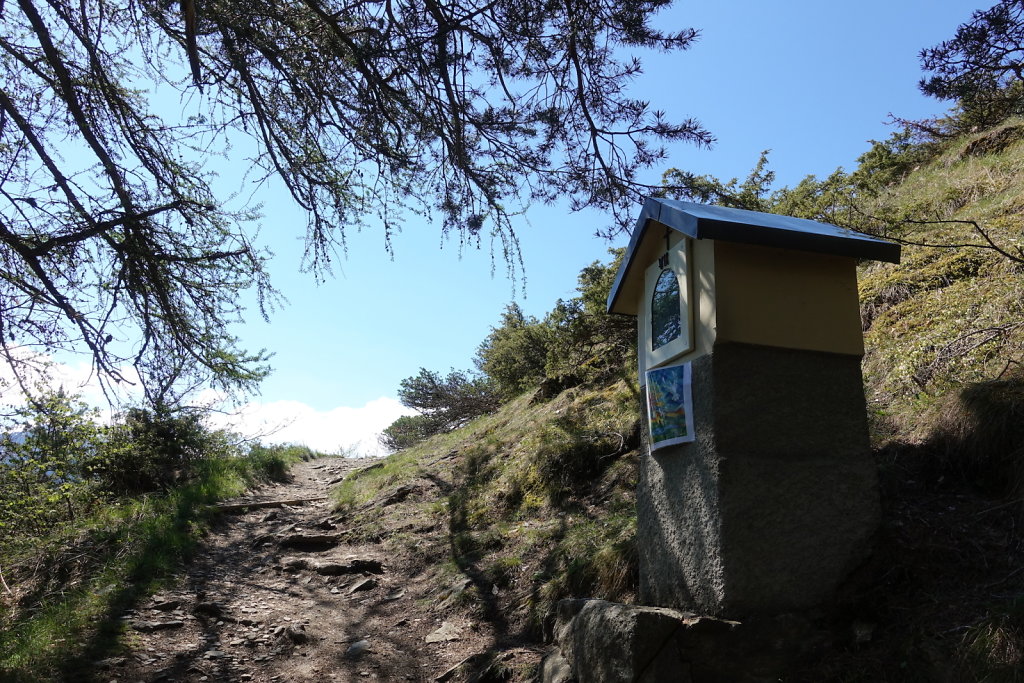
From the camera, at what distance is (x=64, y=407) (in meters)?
8.02

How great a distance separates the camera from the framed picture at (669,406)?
3.70 m

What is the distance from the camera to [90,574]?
646 cm

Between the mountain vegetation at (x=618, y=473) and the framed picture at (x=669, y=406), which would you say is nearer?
the mountain vegetation at (x=618, y=473)

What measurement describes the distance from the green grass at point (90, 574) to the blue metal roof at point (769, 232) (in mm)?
5296

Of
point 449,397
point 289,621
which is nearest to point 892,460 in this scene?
point 289,621

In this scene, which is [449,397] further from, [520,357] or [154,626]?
[154,626]

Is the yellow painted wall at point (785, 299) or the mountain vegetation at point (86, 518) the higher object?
the yellow painted wall at point (785, 299)

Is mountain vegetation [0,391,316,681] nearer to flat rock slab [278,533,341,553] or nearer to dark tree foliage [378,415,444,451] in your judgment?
flat rock slab [278,533,341,553]

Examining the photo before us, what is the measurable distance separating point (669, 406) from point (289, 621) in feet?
14.4

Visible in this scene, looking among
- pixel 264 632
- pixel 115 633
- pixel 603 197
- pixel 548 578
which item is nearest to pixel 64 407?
pixel 115 633

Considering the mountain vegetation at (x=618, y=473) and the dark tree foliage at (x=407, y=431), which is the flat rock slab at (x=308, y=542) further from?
the dark tree foliage at (x=407, y=431)

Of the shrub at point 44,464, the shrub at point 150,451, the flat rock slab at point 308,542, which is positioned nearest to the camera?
the shrub at point 44,464

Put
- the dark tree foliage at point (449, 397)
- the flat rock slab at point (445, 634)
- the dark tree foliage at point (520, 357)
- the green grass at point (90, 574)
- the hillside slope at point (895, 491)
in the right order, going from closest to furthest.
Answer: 1. the hillside slope at point (895, 491)
2. the green grass at point (90, 574)
3. the flat rock slab at point (445, 634)
4. the dark tree foliage at point (520, 357)
5. the dark tree foliage at point (449, 397)

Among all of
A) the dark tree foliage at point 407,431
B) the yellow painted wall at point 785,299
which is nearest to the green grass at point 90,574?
the yellow painted wall at point 785,299
